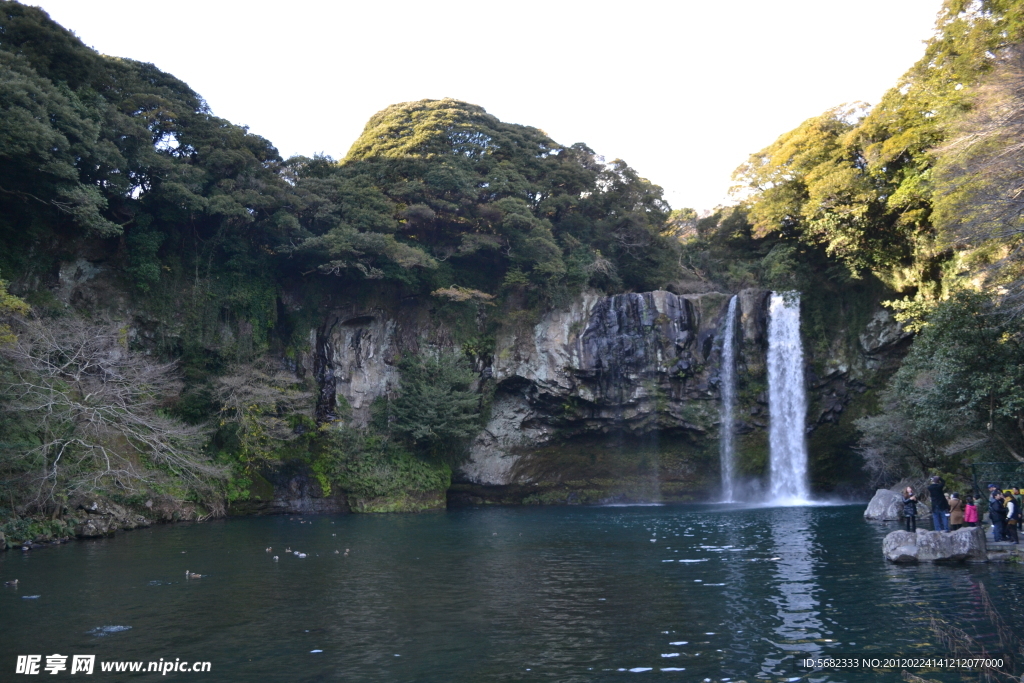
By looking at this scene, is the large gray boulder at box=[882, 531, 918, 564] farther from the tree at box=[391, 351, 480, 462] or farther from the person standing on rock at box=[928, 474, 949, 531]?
the tree at box=[391, 351, 480, 462]

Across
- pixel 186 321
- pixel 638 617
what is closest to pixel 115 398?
pixel 186 321

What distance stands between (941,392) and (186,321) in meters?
26.3

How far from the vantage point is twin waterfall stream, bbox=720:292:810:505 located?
30.0m

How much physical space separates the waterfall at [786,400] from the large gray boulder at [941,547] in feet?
57.4

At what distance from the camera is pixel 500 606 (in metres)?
10.6

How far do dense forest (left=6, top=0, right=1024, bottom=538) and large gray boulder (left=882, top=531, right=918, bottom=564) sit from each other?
572 centimetres

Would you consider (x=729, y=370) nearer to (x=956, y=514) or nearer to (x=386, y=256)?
(x=386, y=256)

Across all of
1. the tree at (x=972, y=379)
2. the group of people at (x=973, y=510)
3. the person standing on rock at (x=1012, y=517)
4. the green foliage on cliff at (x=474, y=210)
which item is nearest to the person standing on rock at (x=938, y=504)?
the group of people at (x=973, y=510)

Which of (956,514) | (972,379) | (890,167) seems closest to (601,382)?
(890,167)

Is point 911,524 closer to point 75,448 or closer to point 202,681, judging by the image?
point 202,681

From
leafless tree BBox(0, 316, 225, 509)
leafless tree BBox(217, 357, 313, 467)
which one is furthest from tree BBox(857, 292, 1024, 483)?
leafless tree BBox(217, 357, 313, 467)

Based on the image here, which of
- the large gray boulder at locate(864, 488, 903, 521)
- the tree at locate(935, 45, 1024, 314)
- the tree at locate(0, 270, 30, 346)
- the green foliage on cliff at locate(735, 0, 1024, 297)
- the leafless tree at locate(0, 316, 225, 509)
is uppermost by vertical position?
the green foliage on cliff at locate(735, 0, 1024, 297)

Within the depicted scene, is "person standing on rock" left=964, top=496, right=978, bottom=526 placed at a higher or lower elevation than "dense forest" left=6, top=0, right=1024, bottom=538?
lower

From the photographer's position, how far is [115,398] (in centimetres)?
2075
